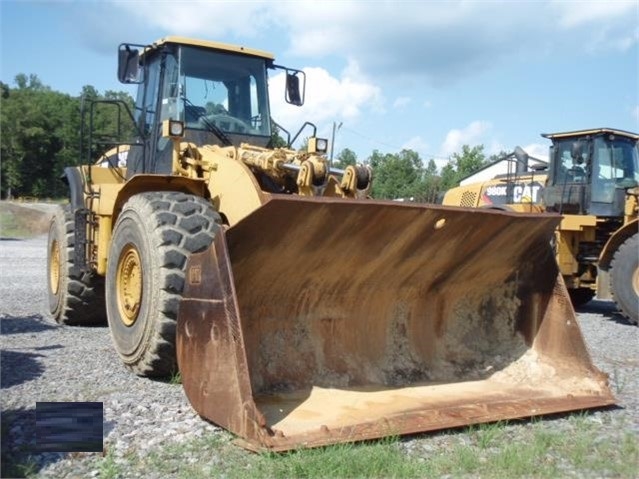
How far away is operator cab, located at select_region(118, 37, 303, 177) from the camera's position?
6625mm

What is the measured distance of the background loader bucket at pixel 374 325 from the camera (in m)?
4.20

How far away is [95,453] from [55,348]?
281cm

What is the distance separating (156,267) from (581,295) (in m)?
9.07

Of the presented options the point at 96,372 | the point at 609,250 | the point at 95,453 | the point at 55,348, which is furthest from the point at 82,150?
the point at 609,250

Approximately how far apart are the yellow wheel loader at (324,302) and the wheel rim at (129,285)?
0.01 metres

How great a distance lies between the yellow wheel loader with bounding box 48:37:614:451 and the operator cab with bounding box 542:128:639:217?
6367 millimetres

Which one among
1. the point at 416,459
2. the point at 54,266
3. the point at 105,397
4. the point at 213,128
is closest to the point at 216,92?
the point at 213,128

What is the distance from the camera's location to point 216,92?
22.6 ft

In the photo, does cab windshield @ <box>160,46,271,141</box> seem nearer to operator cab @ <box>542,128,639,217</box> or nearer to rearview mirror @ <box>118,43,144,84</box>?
rearview mirror @ <box>118,43,144,84</box>

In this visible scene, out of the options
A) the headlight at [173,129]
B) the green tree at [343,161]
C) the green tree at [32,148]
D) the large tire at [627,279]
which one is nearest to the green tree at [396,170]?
the green tree at [343,161]

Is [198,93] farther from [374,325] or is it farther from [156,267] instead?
[374,325]

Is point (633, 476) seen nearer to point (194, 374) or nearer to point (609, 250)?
point (194, 374)

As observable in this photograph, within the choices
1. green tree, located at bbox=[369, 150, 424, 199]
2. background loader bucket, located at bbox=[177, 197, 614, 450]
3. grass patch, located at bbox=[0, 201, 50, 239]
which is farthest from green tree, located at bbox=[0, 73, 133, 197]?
background loader bucket, located at bbox=[177, 197, 614, 450]

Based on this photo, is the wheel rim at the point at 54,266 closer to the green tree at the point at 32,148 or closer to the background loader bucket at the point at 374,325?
the background loader bucket at the point at 374,325
